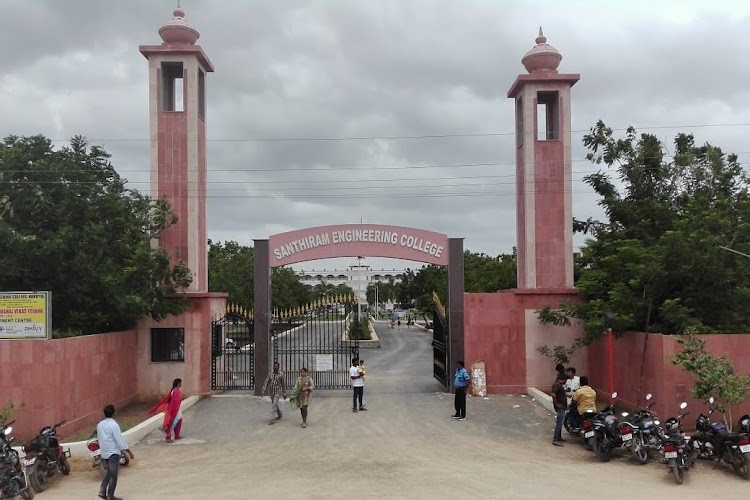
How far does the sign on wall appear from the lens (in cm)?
1344

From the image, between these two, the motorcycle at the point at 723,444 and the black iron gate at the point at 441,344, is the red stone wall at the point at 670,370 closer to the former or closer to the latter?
the motorcycle at the point at 723,444

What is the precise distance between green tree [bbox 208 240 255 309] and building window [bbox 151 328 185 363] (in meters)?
20.3

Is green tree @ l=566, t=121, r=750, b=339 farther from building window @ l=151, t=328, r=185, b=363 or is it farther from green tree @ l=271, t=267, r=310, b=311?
green tree @ l=271, t=267, r=310, b=311

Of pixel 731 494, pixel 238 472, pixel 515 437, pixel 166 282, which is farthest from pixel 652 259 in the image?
pixel 166 282

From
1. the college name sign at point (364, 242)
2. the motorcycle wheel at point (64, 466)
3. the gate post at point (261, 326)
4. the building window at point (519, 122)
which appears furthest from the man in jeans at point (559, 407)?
the building window at point (519, 122)

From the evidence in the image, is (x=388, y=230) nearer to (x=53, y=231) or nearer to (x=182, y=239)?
(x=182, y=239)

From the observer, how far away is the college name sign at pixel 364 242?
2009 centimetres

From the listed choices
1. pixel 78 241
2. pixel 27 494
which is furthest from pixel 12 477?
pixel 78 241

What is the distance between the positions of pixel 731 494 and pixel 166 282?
14376 mm

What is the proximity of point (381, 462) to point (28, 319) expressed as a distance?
7567mm

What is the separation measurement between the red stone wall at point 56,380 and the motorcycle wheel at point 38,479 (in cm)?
263

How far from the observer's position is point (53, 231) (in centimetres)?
1647

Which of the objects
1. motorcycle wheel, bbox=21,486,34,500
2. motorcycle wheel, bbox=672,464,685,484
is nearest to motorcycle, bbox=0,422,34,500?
motorcycle wheel, bbox=21,486,34,500

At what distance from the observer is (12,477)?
9.65 meters
